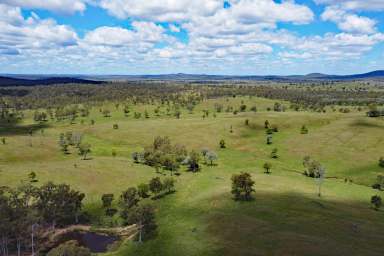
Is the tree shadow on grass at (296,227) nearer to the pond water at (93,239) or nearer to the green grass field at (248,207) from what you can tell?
the green grass field at (248,207)

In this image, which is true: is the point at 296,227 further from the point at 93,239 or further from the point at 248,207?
the point at 93,239

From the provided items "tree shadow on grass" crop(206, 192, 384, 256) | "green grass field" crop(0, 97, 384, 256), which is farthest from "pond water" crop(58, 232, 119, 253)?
"tree shadow on grass" crop(206, 192, 384, 256)

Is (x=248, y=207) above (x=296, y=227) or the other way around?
the other way around

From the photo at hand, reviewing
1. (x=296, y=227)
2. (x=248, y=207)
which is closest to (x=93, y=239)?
(x=248, y=207)

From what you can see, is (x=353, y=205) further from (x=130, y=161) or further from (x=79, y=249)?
(x=130, y=161)

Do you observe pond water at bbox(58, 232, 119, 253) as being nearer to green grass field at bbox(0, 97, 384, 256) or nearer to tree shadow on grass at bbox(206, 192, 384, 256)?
green grass field at bbox(0, 97, 384, 256)

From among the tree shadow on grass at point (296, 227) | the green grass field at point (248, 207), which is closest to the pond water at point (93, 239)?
the green grass field at point (248, 207)
